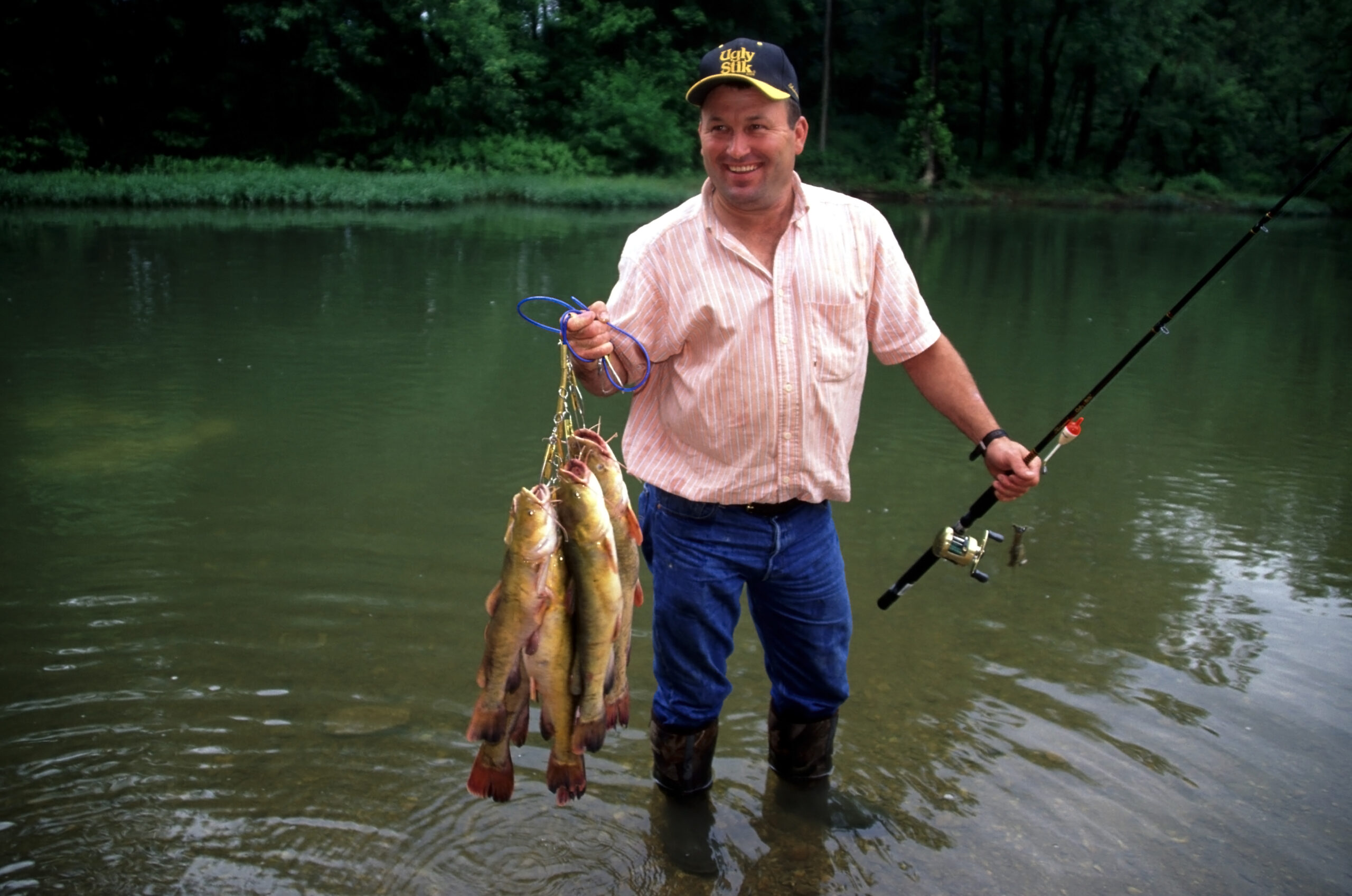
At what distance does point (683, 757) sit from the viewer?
3768mm

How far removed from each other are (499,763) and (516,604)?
0.49 m

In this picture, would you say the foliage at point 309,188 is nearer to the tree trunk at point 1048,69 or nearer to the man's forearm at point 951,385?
the tree trunk at point 1048,69

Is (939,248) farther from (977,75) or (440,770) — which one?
(977,75)

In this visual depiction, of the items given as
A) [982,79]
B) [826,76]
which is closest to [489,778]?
[826,76]

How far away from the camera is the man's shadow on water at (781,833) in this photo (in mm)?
3680

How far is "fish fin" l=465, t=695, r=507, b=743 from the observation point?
10.0 feet

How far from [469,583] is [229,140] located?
33.3m

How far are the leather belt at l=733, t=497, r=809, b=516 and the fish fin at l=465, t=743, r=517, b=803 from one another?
36.7 inches

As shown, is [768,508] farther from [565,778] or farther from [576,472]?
[565,778]

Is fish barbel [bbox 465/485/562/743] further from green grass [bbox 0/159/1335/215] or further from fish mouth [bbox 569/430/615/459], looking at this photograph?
green grass [bbox 0/159/1335/215]

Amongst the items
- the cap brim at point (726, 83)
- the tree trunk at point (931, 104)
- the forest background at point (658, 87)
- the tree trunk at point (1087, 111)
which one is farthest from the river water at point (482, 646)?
the tree trunk at point (1087, 111)

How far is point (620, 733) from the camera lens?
4449mm

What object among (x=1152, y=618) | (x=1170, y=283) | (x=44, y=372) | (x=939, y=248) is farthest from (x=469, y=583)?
(x=939, y=248)

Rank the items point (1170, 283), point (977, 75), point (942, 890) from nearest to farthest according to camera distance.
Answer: point (942, 890), point (1170, 283), point (977, 75)
